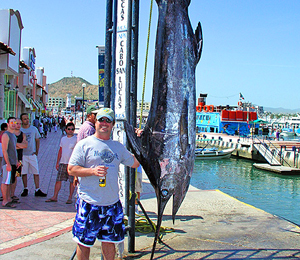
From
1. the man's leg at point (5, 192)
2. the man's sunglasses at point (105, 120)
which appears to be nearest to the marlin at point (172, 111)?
the man's sunglasses at point (105, 120)

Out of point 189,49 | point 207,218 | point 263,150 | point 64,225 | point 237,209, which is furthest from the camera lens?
point 263,150

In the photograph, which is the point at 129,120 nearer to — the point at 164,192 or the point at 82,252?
the point at 164,192

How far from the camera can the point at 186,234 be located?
409 centimetres

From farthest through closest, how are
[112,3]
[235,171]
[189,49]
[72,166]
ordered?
1. [235,171]
2. [112,3]
3. [189,49]
4. [72,166]

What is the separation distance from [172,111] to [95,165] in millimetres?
814

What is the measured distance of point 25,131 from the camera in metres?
5.70

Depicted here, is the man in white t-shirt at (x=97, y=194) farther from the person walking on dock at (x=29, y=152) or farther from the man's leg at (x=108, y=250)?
the person walking on dock at (x=29, y=152)

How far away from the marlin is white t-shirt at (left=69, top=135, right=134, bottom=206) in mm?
234

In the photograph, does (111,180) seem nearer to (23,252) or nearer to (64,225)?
(23,252)

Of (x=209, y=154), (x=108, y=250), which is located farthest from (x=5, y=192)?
(x=209, y=154)

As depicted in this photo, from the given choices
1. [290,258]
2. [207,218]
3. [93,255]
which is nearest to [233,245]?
[290,258]

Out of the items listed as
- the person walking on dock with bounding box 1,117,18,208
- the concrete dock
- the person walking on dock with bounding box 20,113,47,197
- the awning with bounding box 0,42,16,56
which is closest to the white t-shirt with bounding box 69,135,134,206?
the concrete dock

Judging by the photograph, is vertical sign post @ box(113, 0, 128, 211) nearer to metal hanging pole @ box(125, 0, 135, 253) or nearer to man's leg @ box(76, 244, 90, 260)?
metal hanging pole @ box(125, 0, 135, 253)

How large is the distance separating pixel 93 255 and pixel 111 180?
1.21 metres
